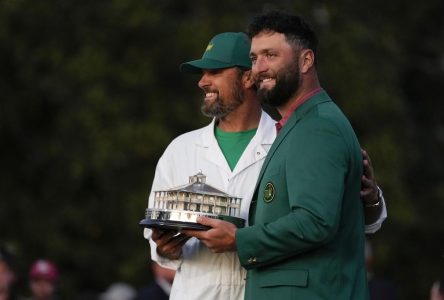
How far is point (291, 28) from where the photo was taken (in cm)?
597

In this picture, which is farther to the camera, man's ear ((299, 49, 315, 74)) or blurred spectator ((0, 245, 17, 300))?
blurred spectator ((0, 245, 17, 300))

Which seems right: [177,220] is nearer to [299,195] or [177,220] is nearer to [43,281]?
[299,195]

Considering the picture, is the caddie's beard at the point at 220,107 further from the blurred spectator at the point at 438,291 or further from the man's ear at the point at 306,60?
the blurred spectator at the point at 438,291

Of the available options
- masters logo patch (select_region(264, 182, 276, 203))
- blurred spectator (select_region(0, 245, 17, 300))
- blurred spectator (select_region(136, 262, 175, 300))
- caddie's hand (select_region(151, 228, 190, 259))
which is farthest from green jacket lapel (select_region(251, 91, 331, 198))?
blurred spectator (select_region(0, 245, 17, 300))

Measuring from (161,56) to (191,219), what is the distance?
11.7 metres

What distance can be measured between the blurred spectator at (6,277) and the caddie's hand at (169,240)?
368 centimetres

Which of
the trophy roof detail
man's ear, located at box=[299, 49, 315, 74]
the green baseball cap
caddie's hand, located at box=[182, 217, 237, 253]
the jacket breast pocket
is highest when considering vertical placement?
the green baseball cap

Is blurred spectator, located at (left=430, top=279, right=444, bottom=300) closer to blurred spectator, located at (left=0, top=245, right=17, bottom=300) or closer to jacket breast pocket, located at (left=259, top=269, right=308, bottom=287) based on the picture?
jacket breast pocket, located at (left=259, top=269, right=308, bottom=287)

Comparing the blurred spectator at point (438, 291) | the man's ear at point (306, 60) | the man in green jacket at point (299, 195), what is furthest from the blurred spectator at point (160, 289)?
the man's ear at point (306, 60)

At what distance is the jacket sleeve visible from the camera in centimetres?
558

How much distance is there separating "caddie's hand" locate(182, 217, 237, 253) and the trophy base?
0.08ft

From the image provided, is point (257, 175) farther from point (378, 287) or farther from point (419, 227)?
point (419, 227)

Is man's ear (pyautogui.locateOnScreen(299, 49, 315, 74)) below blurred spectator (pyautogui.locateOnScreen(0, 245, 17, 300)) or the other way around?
the other way around

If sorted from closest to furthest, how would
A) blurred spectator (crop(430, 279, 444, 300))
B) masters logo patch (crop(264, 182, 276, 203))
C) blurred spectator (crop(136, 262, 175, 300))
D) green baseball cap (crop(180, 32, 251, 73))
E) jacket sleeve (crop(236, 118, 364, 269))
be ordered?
jacket sleeve (crop(236, 118, 364, 269)) < masters logo patch (crop(264, 182, 276, 203)) < green baseball cap (crop(180, 32, 251, 73)) < blurred spectator (crop(430, 279, 444, 300)) < blurred spectator (crop(136, 262, 175, 300))
